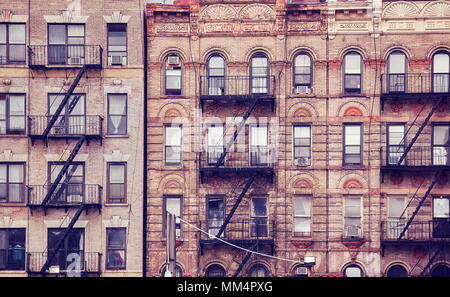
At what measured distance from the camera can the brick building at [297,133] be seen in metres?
26.7

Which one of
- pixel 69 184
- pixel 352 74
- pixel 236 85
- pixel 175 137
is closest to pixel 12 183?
pixel 69 184

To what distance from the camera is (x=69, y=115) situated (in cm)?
2703

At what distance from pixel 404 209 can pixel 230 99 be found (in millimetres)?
8891

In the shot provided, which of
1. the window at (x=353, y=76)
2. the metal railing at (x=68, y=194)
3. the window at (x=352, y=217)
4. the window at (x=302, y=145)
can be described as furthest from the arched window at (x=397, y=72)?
the metal railing at (x=68, y=194)

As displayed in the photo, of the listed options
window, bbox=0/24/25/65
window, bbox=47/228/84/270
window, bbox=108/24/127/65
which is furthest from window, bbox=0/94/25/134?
window, bbox=47/228/84/270

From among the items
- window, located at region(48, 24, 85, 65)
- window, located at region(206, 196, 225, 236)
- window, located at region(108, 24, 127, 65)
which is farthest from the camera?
window, located at region(108, 24, 127, 65)

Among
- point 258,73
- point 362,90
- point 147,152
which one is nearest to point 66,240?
point 147,152

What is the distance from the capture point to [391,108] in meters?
27.0

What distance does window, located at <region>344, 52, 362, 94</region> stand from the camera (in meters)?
27.3

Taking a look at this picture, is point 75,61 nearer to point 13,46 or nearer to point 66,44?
point 66,44

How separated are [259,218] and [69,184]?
8351mm

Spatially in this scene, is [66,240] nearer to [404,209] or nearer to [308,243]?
[308,243]

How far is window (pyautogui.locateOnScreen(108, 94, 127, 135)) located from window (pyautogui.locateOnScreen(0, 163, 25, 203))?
4.27 meters

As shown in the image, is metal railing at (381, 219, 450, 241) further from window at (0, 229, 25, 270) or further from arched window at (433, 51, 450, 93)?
window at (0, 229, 25, 270)
